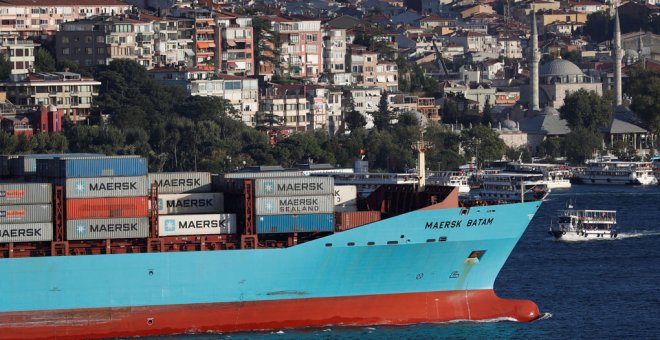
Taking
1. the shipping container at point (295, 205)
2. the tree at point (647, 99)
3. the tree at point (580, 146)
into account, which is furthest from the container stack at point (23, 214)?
the tree at point (647, 99)

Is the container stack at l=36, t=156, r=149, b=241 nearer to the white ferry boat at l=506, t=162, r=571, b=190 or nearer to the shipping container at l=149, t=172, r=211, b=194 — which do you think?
the shipping container at l=149, t=172, r=211, b=194

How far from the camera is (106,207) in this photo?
4475cm

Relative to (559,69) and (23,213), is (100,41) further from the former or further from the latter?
(23,213)

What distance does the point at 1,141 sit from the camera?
85.5 m

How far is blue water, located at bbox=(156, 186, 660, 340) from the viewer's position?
150 feet

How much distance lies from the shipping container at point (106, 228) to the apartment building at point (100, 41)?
59477 millimetres

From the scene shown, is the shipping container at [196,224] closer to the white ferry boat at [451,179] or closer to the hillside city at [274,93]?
the hillside city at [274,93]

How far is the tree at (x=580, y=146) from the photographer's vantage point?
10744 centimetres

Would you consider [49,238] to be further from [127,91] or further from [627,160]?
[627,160]

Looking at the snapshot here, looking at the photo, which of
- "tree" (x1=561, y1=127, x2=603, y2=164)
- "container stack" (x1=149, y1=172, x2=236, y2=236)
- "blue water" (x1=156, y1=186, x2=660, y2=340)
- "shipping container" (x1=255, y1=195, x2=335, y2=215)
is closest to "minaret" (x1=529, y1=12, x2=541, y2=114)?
"tree" (x1=561, y1=127, x2=603, y2=164)

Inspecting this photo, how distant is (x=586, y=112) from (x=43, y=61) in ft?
101

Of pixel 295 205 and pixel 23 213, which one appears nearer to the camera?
pixel 23 213

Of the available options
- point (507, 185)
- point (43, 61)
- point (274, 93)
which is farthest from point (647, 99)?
point (43, 61)

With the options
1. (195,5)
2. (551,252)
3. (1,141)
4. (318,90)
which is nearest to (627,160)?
(318,90)
